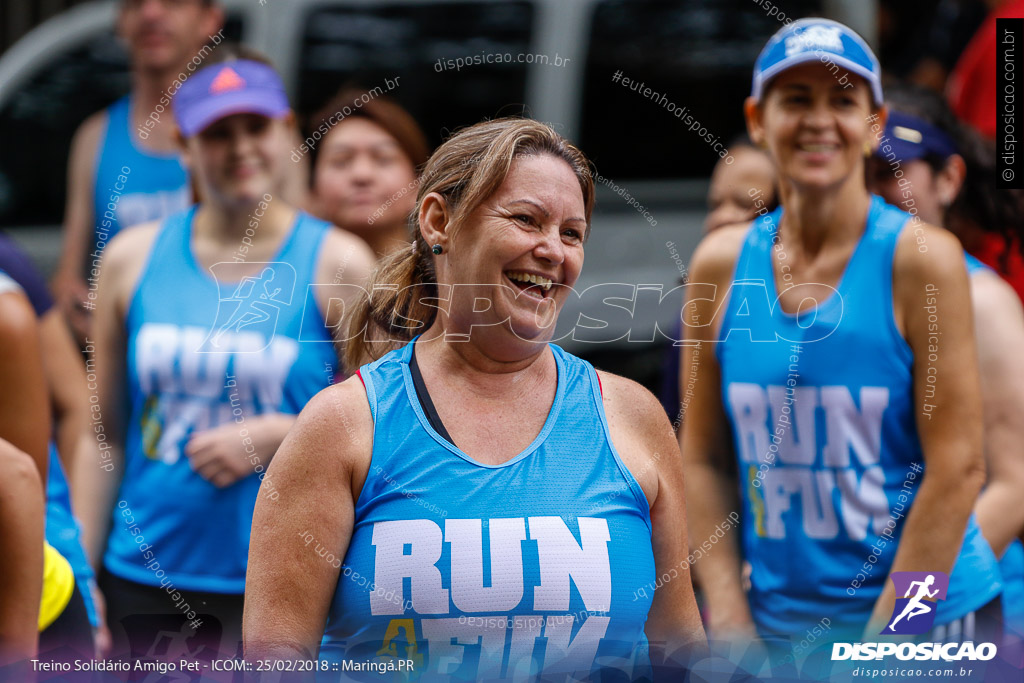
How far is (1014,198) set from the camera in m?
2.91

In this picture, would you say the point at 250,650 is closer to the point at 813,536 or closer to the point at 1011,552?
the point at 813,536

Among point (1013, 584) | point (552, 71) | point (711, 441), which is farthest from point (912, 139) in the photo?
point (552, 71)

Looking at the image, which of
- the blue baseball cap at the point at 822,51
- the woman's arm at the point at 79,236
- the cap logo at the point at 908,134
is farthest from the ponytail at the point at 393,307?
the woman's arm at the point at 79,236

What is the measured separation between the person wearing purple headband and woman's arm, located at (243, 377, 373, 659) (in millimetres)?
1472

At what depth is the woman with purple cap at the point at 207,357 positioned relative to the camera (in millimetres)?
2691

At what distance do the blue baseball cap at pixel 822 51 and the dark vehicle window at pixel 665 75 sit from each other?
90.4 inches

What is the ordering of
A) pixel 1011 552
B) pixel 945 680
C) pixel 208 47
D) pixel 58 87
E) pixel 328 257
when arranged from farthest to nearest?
pixel 58 87 → pixel 208 47 → pixel 328 257 → pixel 1011 552 → pixel 945 680

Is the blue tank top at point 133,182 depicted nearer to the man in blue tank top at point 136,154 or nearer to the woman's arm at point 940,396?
the man in blue tank top at point 136,154

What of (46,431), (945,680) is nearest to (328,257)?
(46,431)

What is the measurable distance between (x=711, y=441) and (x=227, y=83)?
1569mm

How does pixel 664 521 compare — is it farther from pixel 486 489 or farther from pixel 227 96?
pixel 227 96

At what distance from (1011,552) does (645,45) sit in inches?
112

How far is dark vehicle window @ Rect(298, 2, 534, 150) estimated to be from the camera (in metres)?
4.89

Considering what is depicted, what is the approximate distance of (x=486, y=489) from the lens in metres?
1.67
